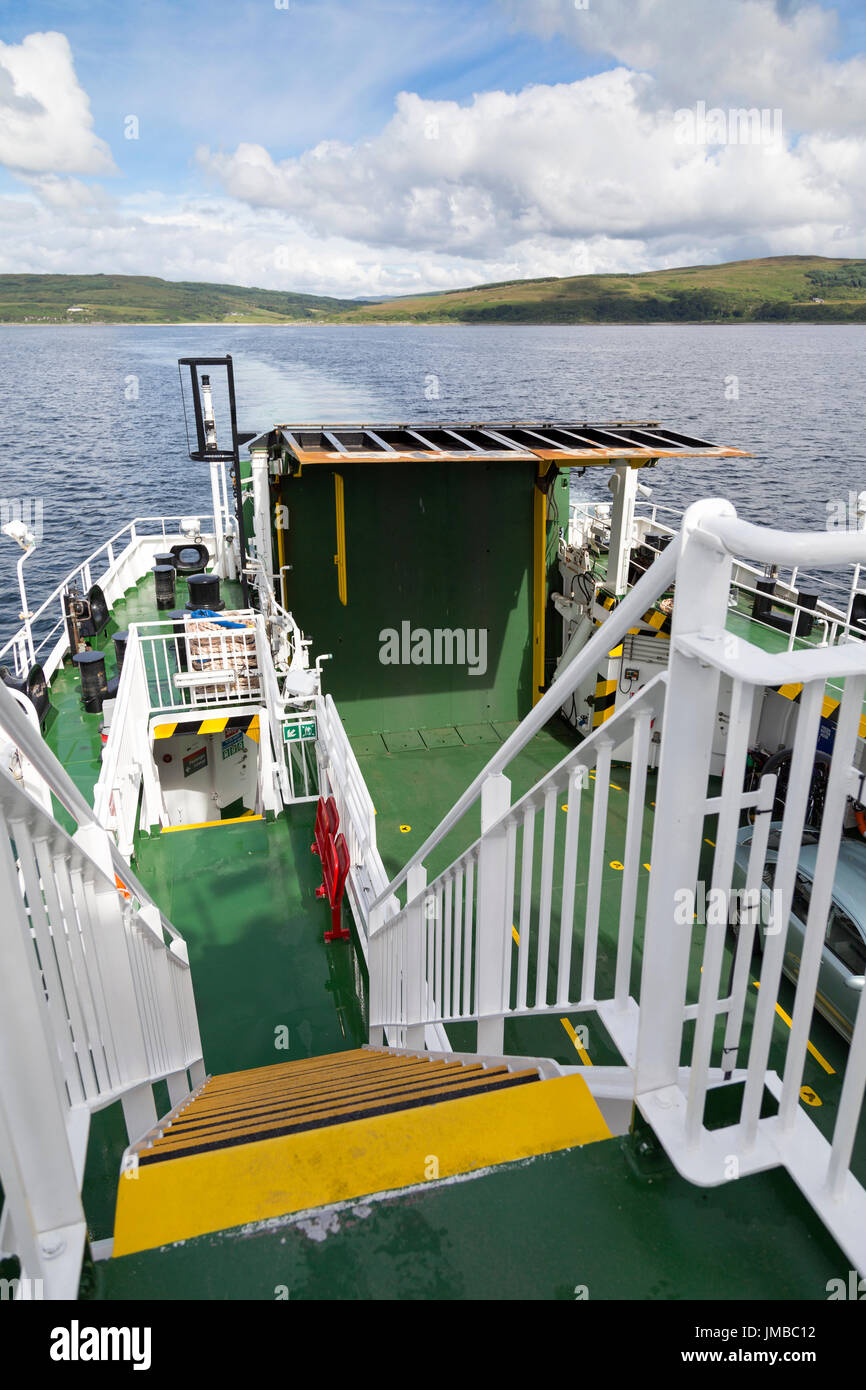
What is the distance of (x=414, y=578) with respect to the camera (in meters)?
11.8

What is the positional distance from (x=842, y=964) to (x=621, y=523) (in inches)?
264

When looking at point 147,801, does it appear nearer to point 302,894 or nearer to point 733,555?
point 302,894

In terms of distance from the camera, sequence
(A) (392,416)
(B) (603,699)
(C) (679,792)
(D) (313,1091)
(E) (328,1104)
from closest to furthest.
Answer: (C) (679,792), (E) (328,1104), (D) (313,1091), (B) (603,699), (A) (392,416)

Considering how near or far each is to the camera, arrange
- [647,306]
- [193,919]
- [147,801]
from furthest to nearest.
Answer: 1. [647,306]
2. [147,801]
3. [193,919]

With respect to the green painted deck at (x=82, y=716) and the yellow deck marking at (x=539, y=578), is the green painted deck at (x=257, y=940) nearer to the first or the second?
the green painted deck at (x=82, y=716)

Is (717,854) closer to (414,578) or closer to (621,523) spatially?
(621,523)

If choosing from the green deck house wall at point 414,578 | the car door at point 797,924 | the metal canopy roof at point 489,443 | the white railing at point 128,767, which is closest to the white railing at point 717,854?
the car door at point 797,924

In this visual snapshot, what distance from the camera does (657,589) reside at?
1707 millimetres

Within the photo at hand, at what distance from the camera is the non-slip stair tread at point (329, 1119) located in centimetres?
262

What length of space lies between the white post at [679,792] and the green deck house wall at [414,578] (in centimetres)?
970

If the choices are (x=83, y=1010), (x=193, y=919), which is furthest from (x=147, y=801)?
(x=83, y=1010)

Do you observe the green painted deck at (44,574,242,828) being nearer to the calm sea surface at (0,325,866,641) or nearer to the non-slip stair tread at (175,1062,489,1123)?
the non-slip stair tread at (175,1062,489,1123)

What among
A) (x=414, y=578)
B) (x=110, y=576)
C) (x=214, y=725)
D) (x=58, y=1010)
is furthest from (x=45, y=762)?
(x=110, y=576)
